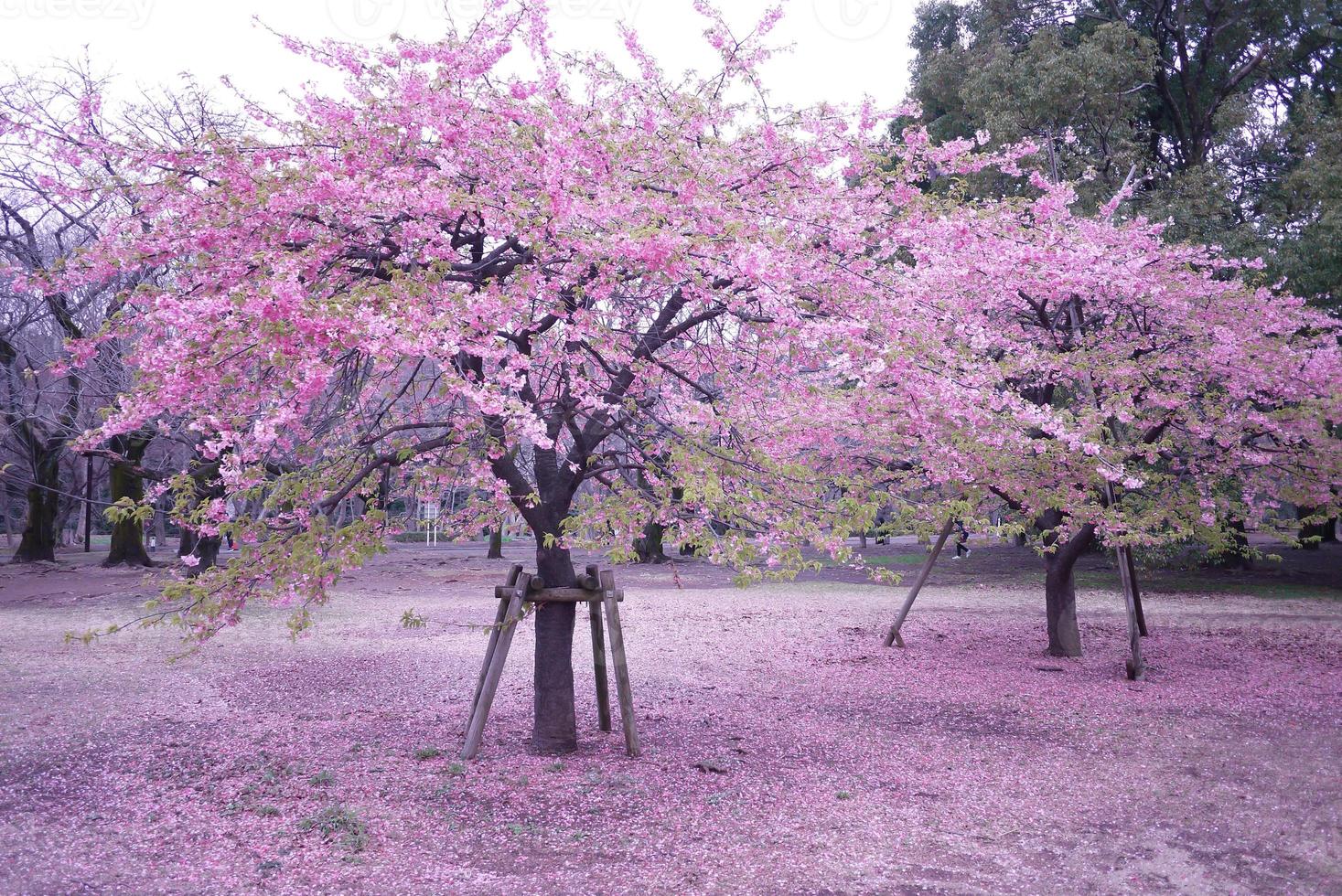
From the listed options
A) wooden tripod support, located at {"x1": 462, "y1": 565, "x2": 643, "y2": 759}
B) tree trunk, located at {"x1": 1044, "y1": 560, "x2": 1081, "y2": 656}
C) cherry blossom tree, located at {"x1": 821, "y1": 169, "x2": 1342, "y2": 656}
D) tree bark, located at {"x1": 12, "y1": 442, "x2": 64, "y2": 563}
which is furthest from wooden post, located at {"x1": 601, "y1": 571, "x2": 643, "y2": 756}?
tree bark, located at {"x1": 12, "y1": 442, "x2": 64, "y2": 563}

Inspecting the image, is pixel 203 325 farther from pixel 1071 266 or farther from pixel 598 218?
pixel 1071 266

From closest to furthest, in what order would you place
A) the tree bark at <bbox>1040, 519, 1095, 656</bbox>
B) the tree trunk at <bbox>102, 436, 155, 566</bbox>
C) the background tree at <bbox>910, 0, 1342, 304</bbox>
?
the tree bark at <bbox>1040, 519, 1095, 656</bbox>, the background tree at <bbox>910, 0, 1342, 304</bbox>, the tree trunk at <bbox>102, 436, 155, 566</bbox>

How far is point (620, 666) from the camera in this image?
763 centimetres

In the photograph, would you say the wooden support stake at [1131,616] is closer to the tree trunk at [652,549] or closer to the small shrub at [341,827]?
the small shrub at [341,827]

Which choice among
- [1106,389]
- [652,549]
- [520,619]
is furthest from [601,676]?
[652,549]

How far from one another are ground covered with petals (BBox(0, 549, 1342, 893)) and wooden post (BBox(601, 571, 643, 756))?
218mm

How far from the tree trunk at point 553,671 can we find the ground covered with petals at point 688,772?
10.5 inches

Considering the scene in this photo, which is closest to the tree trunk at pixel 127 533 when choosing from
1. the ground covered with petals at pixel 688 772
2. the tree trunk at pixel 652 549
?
the ground covered with petals at pixel 688 772

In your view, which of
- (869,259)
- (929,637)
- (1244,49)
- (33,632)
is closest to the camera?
(869,259)

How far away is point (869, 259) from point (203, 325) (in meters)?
5.14

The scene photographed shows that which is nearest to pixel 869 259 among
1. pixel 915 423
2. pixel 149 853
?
pixel 915 423

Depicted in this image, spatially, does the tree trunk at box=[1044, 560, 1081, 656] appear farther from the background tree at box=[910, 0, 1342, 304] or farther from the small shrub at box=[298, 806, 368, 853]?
the small shrub at box=[298, 806, 368, 853]

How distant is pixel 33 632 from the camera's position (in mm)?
14078

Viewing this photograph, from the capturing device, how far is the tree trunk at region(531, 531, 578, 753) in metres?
7.77
